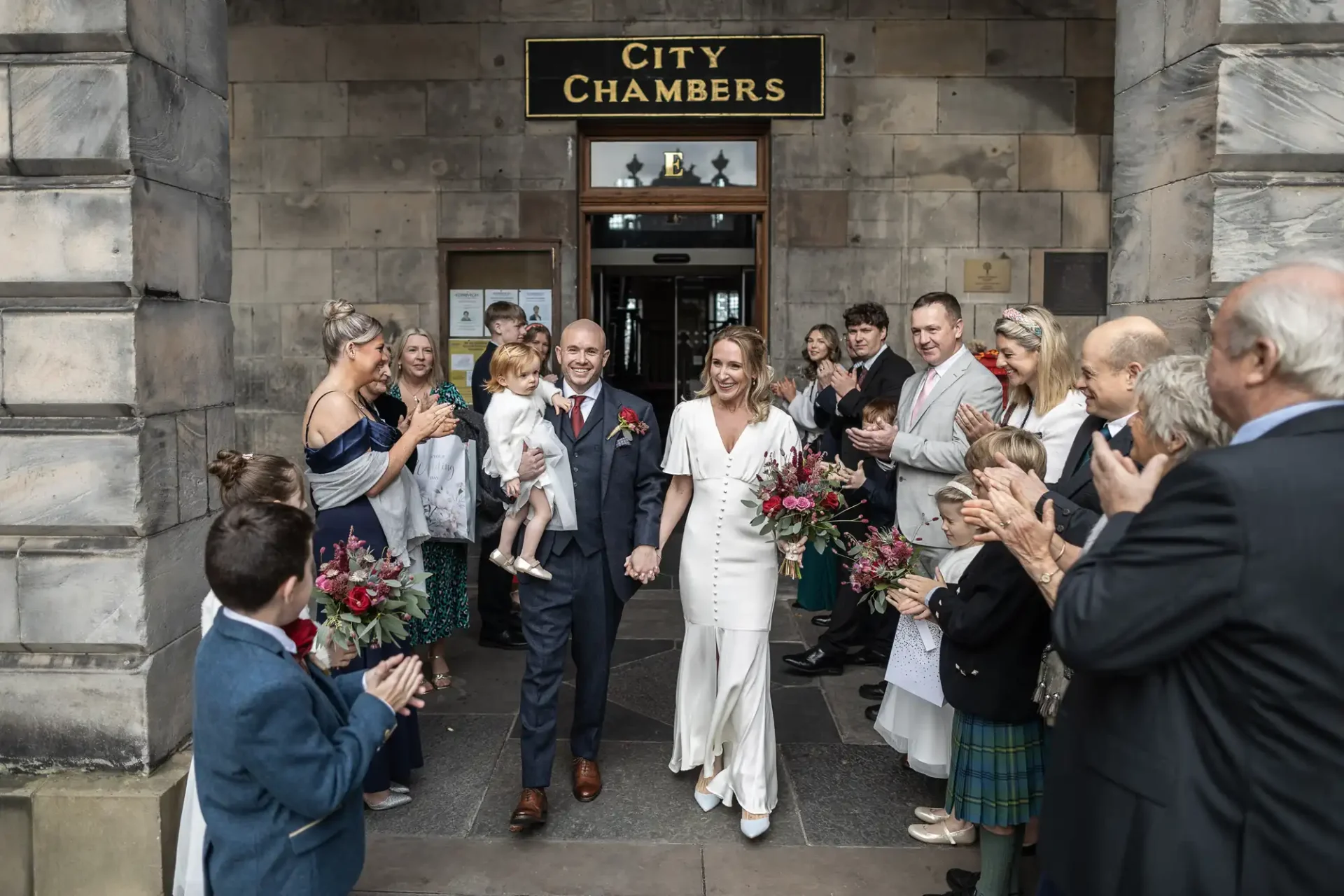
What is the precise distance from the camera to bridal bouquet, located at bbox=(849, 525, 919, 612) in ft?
12.6

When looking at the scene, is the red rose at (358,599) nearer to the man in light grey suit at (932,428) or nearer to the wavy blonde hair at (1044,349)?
the man in light grey suit at (932,428)

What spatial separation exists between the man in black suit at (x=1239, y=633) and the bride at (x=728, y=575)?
2.18 meters

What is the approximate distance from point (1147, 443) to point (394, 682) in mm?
1949

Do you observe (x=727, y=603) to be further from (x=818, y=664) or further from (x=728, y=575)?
(x=818, y=664)

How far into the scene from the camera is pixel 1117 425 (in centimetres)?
340

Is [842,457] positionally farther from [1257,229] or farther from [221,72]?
[221,72]

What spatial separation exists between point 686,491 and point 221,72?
2.60m

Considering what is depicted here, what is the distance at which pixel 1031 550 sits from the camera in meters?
2.62

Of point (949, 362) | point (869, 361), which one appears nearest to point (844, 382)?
point (869, 361)

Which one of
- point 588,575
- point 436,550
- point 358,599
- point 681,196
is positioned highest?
point 681,196

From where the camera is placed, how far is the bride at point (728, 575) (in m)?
4.15

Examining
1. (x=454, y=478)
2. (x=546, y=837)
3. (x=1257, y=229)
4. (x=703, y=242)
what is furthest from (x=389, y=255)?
(x=1257, y=229)

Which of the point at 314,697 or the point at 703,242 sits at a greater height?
the point at 703,242

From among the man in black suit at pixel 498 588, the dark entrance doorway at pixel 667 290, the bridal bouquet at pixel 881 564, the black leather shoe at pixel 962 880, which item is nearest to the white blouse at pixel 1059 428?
the bridal bouquet at pixel 881 564
